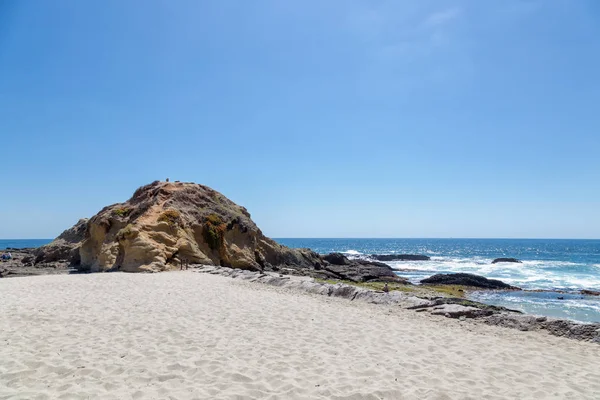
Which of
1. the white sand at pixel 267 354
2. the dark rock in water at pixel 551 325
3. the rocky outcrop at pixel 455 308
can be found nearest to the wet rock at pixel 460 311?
the rocky outcrop at pixel 455 308

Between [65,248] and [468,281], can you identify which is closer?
[468,281]

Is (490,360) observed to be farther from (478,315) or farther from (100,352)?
(100,352)

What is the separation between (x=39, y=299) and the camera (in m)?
10.9

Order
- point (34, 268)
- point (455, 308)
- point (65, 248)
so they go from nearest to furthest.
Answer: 1. point (455, 308)
2. point (34, 268)
3. point (65, 248)

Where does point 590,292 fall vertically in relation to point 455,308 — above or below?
below

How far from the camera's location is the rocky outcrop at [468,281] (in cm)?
2923

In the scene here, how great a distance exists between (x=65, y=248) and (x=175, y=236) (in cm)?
1539

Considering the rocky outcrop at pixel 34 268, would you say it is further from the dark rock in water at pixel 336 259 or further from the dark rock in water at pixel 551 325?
the dark rock in water at pixel 336 259

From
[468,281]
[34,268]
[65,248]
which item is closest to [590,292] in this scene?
[468,281]

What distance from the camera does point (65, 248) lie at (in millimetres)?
31625

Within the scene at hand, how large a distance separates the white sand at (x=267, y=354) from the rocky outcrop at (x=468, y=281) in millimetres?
21789

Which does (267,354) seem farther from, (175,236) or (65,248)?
(65,248)

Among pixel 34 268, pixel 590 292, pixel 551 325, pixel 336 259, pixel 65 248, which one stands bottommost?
pixel 590 292

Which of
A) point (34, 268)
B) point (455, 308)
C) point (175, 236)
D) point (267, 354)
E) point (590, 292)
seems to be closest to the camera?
point (267, 354)
